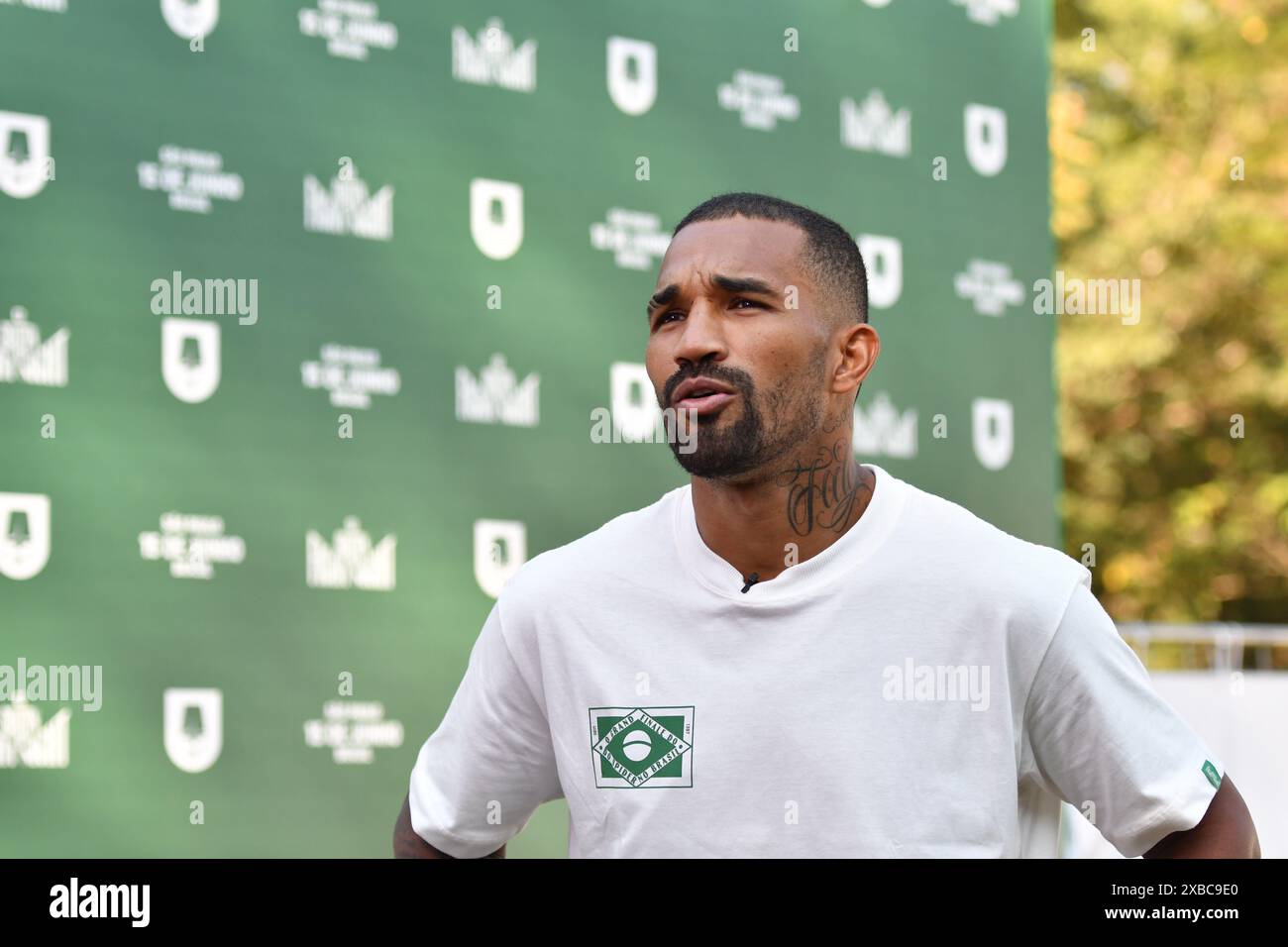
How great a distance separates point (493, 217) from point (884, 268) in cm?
152

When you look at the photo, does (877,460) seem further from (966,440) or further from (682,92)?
(682,92)

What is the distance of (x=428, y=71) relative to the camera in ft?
15.5

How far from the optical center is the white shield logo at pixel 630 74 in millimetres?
5078

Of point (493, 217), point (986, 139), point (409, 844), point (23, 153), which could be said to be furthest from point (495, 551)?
point (986, 139)

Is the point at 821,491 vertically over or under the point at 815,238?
under

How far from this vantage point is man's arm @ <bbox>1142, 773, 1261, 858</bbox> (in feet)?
7.19

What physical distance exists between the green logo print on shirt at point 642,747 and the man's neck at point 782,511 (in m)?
0.28

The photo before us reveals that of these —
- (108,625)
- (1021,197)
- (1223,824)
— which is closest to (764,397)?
(1223,824)

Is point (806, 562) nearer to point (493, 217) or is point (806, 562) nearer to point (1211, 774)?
point (1211, 774)

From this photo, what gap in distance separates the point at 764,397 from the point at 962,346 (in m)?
3.51

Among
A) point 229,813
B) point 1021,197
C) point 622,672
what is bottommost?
point 229,813

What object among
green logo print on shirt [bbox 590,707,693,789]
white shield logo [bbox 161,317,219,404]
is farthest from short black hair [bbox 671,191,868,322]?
white shield logo [bbox 161,317,219,404]

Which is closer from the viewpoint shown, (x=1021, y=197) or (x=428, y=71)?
(x=428, y=71)

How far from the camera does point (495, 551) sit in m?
4.78
